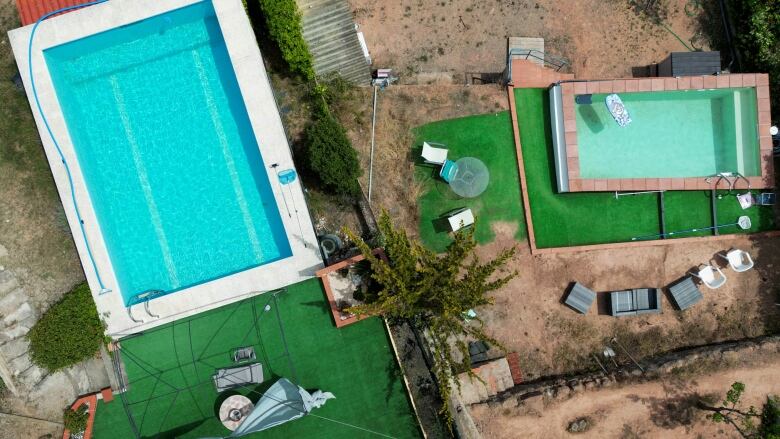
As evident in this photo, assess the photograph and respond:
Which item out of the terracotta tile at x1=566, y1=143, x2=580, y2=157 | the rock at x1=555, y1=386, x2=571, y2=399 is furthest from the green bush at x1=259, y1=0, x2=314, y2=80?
the rock at x1=555, y1=386, x2=571, y2=399

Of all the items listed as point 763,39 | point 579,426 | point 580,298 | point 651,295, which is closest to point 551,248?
point 580,298

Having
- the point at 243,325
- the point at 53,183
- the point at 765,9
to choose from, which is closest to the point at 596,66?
the point at 765,9

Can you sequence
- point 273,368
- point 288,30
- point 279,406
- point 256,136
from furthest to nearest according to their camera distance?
point 273,368
point 256,136
point 288,30
point 279,406

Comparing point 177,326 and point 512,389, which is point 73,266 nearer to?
point 177,326

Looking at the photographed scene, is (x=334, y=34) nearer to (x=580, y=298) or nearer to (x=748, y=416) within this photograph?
(x=580, y=298)

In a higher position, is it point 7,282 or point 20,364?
point 7,282

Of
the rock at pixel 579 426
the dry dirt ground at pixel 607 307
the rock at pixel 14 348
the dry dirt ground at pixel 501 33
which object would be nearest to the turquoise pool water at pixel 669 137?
the dry dirt ground at pixel 501 33

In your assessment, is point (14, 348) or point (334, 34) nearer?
point (14, 348)
